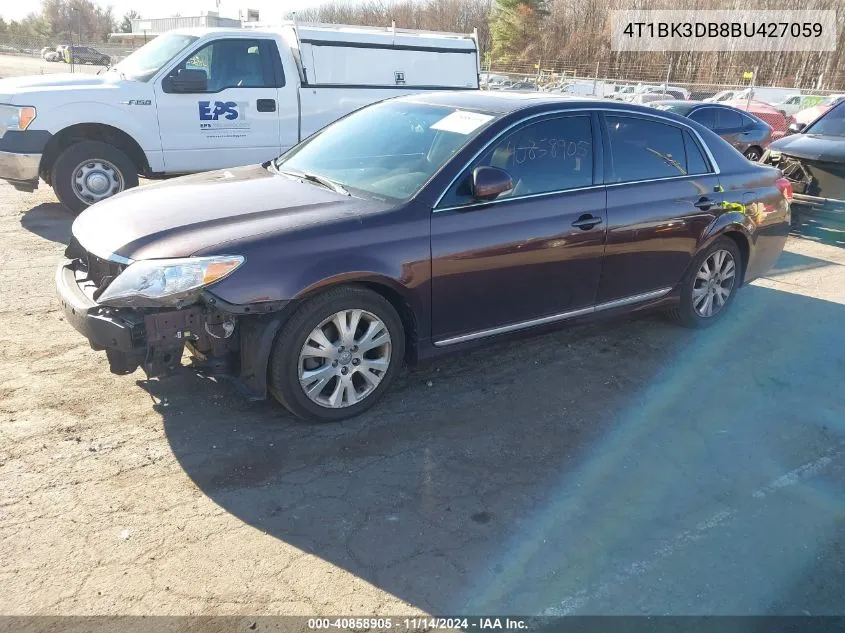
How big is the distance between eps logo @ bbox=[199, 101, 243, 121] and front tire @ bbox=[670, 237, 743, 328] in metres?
5.66

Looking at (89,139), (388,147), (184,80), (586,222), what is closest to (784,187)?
(586,222)

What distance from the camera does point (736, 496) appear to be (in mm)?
3398

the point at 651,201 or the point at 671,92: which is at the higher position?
the point at 671,92

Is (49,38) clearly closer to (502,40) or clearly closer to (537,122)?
(502,40)

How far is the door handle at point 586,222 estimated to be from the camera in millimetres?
4398

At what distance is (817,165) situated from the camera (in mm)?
8961

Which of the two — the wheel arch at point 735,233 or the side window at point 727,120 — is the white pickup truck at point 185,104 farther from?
the side window at point 727,120

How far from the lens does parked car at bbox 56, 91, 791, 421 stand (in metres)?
3.37

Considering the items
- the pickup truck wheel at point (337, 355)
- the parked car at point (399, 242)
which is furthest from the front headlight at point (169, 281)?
the pickup truck wheel at point (337, 355)

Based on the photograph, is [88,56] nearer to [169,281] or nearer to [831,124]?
[831,124]

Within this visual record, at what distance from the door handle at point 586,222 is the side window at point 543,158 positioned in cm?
21

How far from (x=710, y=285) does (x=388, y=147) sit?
2.86 meters

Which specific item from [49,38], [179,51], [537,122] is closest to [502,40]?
[49,38]

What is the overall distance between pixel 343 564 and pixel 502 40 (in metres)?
59.4
